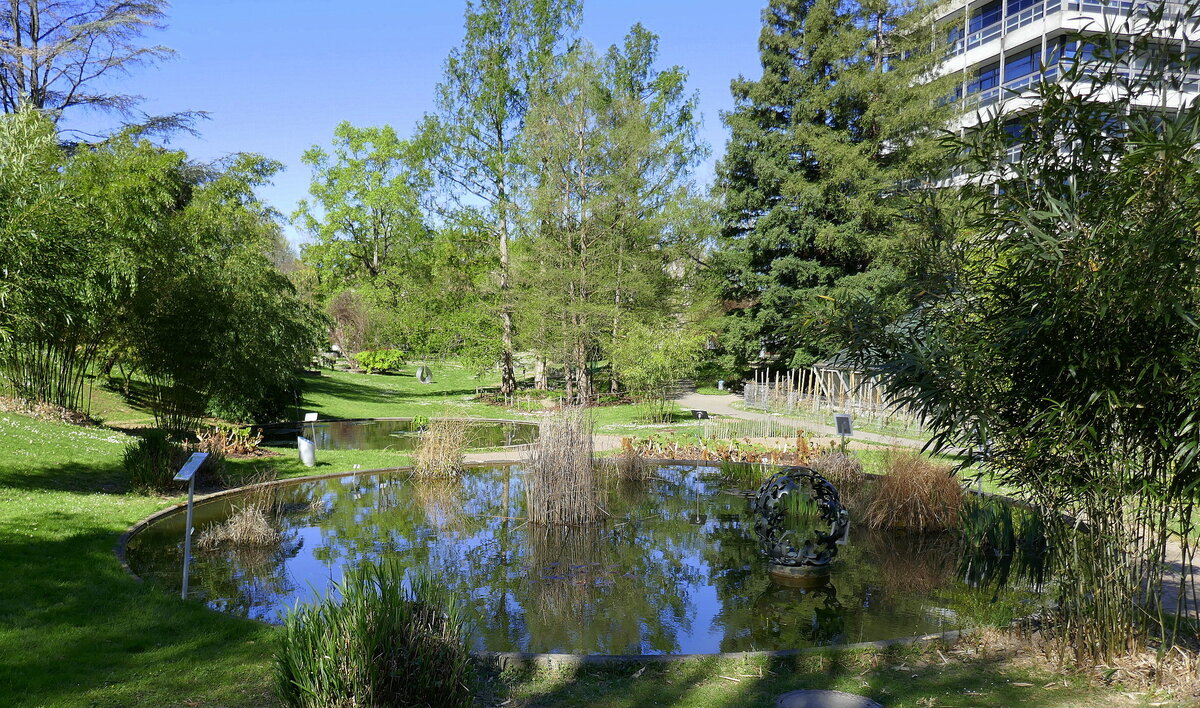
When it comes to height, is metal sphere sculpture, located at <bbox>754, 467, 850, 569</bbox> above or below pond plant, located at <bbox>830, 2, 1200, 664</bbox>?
below

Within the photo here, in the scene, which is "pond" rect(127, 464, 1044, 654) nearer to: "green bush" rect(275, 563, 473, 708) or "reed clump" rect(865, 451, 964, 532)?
"reed clump" rect(865, 451, 964, 532)

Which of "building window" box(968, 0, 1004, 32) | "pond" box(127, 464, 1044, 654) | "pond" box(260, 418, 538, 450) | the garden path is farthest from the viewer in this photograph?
"building window" box(968, 0, 1004, 32)

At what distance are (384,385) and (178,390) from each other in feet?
69.4

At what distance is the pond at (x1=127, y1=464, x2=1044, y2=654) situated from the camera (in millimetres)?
5656

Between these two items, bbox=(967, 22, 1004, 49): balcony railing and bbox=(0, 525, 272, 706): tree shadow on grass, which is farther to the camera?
bbox=(967, 22, 1004, 49): balcony railing

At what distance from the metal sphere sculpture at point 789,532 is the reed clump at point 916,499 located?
173 cm

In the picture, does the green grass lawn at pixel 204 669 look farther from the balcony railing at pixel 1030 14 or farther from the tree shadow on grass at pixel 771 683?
the balcony railing at pixel 1030 14

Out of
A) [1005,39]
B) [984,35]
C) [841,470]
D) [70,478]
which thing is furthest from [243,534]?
[984,35]

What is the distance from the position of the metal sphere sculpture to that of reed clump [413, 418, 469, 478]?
5928 millimetres

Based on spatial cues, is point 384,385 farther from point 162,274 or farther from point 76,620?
point 76,620

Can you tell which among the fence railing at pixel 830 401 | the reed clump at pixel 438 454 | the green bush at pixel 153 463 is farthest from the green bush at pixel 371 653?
the fence railing at pixel 830 401

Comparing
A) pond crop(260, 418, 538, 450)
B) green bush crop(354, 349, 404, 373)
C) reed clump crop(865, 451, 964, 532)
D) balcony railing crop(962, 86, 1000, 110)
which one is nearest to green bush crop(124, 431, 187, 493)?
pond crop(260, 418, 538, 450)

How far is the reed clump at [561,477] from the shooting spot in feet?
28.7

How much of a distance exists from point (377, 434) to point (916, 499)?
13427 millimetres
